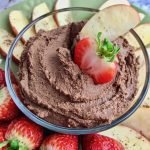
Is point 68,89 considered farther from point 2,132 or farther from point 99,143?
point 2,132

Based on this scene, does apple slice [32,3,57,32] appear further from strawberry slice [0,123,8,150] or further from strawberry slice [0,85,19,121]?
strawberry slice [0,123,8,150]

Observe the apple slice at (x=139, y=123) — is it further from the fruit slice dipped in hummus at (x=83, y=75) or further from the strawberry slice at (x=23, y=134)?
the strawberry slice at (x=23, y=134)

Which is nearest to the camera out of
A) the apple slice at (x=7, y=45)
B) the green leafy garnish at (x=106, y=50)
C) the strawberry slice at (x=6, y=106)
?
the green leafy garnish at (x=106, y=50)

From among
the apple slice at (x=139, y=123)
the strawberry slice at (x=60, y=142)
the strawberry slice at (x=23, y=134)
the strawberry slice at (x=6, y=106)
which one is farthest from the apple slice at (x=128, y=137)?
the strawberry slice at (x=6, y=106)

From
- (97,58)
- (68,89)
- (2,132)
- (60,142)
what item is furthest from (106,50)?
(2,132)

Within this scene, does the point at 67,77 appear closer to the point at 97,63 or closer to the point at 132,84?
the point at 97,63

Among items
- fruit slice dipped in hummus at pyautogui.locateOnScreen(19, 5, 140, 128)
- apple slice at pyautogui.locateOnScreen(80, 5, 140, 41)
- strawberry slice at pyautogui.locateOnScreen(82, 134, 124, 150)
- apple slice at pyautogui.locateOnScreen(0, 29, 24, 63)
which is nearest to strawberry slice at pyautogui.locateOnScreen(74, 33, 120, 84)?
fruit slice dipped in hummus at pyautogui.locateOnScreen(19, 5, 140, 128)
